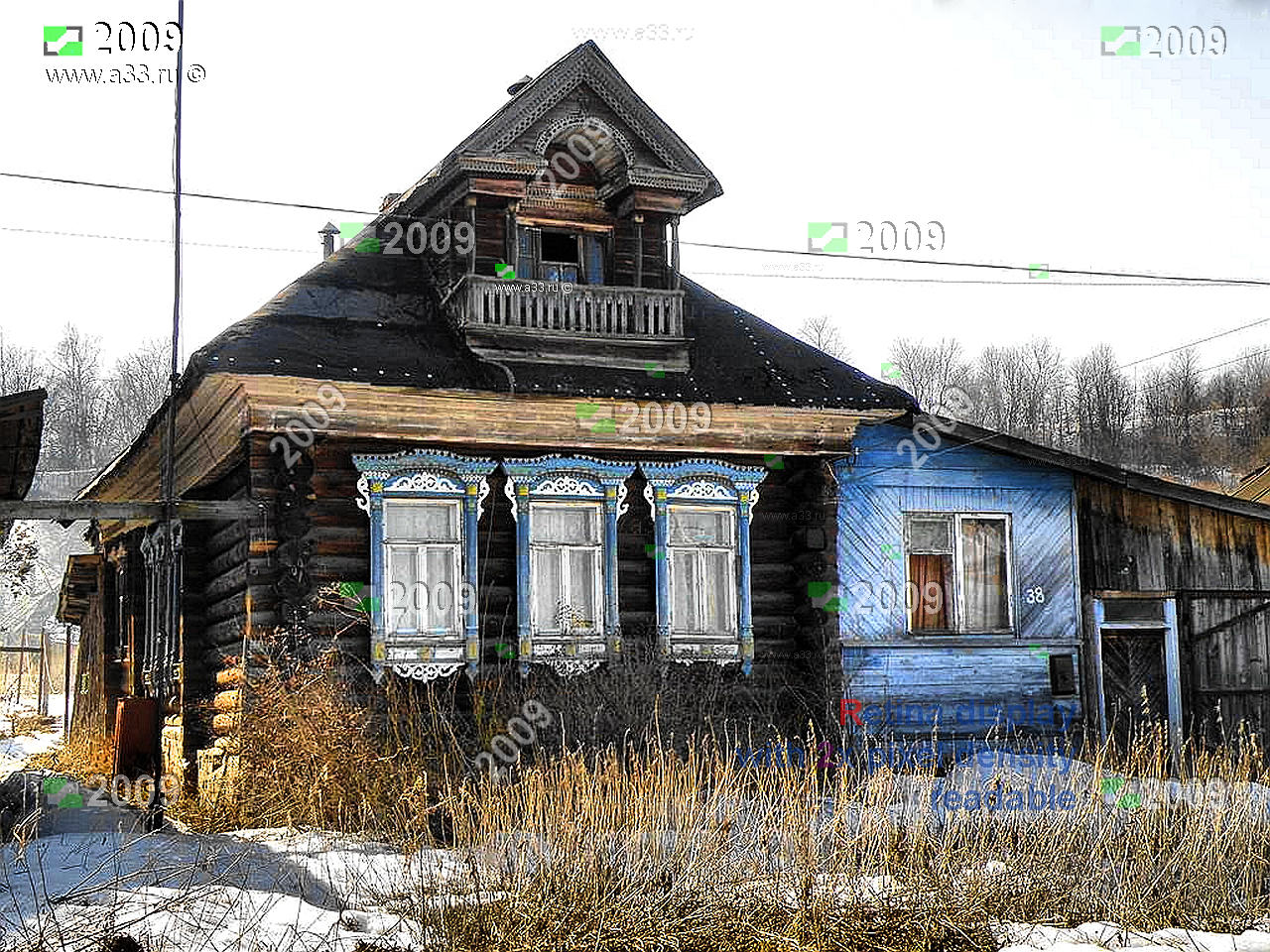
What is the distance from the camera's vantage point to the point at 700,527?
16500 millimetres

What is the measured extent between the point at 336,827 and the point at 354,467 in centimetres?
418

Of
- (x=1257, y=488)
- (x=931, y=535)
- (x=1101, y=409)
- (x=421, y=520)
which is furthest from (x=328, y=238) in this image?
(x=1101, y=409)

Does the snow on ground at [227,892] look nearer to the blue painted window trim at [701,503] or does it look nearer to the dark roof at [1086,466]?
the blue painted window trim at [701,503]

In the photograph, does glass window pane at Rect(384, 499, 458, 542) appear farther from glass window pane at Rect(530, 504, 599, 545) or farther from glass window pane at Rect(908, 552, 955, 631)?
glass window pane at Rect(908, 552, 955, 631)

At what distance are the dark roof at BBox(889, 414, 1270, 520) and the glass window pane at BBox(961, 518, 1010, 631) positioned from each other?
0.93 meters

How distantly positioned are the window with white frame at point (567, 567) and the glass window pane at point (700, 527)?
34.6 inches

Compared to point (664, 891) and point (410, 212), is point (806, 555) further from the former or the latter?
point (664, 891)

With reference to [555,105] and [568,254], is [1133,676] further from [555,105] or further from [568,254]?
[555,105]

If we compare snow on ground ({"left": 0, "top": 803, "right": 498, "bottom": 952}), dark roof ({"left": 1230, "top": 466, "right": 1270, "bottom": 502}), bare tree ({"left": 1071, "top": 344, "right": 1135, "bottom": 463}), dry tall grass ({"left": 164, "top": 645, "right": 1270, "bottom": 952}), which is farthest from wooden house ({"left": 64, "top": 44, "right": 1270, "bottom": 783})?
bare tree ({"left": 1071, "top": 344, "right": 1135, "bottom": 463})

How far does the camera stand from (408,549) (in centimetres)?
1526

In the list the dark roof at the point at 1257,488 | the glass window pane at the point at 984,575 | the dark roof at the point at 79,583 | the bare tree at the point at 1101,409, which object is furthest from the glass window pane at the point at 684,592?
the bare tree at the point at 1101,409

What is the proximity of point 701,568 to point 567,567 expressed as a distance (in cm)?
154

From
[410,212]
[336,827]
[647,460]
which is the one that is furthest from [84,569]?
[336,827]

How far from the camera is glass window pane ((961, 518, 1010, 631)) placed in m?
17.8
